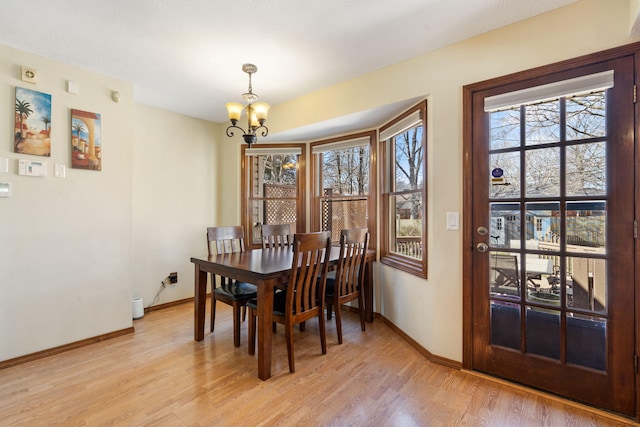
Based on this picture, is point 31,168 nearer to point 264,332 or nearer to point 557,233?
point 264,332

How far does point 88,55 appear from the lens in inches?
95.9

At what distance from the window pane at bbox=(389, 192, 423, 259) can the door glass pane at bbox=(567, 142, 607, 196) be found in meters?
1.07

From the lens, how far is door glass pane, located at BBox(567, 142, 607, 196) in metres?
1.73

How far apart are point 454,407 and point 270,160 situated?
339 centimetres

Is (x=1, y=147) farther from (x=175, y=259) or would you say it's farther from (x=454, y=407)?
(x=454, y=407)

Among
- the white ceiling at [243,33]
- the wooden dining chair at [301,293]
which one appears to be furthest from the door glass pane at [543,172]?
the wooden dining chair at [301,293]

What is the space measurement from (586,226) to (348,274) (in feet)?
5.84

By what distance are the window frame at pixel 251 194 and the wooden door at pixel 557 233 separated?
2236 millimetres

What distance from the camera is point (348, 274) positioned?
2.79 metres

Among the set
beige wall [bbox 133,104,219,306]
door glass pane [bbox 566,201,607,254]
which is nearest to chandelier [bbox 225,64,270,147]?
beige wall [bbox 133,104,219,306]

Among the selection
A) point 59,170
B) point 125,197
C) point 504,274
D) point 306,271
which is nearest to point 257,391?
point 306,271

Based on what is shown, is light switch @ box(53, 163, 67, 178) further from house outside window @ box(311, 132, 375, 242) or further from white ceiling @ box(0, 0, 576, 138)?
house outside window @ box(311, 132, 375, 242)

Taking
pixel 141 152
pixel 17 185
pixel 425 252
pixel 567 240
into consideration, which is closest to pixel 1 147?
pixel 17 185

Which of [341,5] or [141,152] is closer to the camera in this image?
[341,5]
